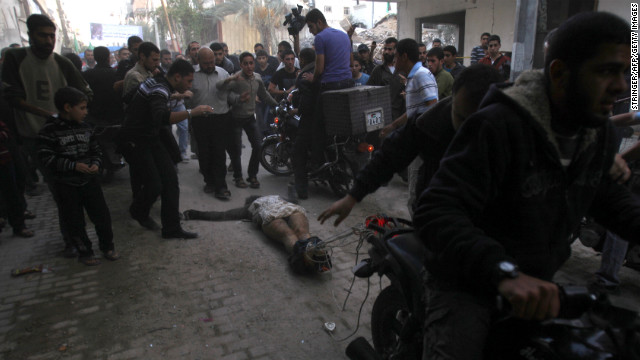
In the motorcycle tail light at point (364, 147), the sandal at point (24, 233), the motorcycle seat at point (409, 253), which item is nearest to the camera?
the motorcycle seat at point (409, 253)

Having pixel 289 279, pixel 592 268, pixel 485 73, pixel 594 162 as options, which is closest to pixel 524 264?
pixel 594 162

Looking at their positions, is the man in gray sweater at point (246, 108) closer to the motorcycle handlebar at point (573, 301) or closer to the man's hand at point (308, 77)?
the man's hand at point (308, 77)

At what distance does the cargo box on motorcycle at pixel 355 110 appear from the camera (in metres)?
5.28

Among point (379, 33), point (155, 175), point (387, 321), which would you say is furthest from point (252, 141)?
point (379, 33)

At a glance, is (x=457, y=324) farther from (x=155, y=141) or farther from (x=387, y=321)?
(x=155, y=141)

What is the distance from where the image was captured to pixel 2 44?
13.0 metres

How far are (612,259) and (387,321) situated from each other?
222 cm

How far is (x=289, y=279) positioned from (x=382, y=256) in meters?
1.81

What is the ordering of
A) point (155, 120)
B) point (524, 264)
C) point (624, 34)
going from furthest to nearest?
point (155, 120), point (524, 264), point (624, 34)

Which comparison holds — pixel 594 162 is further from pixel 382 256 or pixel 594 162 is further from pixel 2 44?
pixel 2 44

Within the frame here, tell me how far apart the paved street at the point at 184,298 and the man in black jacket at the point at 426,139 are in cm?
134

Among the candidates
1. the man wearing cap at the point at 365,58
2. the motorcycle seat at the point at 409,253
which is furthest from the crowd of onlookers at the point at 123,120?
the motorcycle seat at the point at 409,253

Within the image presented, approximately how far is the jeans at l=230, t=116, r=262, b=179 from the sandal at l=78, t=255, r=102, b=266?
2.90 m

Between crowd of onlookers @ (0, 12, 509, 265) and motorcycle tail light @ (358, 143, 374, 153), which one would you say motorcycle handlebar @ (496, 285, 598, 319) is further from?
motorcycle tail light @ (358, 143, 374, 153)
